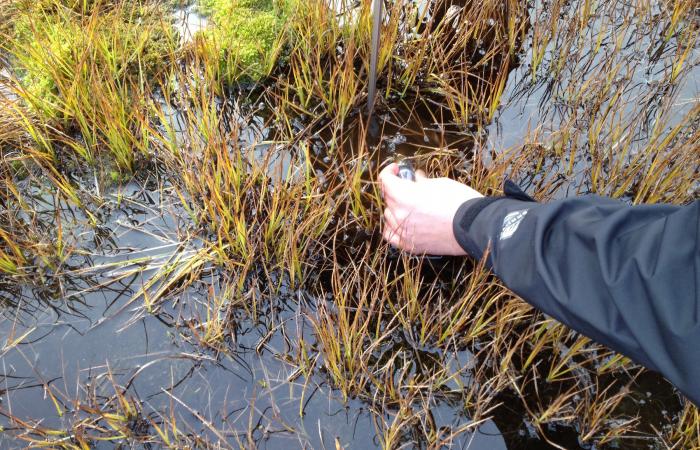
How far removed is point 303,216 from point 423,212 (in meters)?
0.50

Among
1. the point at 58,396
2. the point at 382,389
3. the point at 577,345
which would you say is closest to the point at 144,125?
the point at 58,396

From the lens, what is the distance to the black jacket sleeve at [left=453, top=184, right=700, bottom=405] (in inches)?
40.4

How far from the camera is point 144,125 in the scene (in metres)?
2.06

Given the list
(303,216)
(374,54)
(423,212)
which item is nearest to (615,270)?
(423,212)

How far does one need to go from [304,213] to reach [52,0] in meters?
1.66

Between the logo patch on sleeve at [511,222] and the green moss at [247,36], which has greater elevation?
the green moss at [247,36]

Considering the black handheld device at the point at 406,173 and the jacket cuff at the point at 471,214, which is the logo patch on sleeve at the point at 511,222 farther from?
the black handheld device at the point at 406,173

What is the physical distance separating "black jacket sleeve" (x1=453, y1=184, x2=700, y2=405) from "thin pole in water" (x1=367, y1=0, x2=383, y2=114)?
103cm

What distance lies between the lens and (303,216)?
1.94 metres

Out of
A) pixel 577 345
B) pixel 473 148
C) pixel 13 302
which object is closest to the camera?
pixel 577 345

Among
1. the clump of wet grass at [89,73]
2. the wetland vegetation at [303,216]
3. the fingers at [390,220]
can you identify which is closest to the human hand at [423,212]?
the fingers at [390,220]

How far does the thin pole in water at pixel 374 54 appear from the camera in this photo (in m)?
2.05

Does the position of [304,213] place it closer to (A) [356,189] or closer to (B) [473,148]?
(A) [356,189]

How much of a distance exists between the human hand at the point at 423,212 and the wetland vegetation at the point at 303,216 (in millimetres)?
112
